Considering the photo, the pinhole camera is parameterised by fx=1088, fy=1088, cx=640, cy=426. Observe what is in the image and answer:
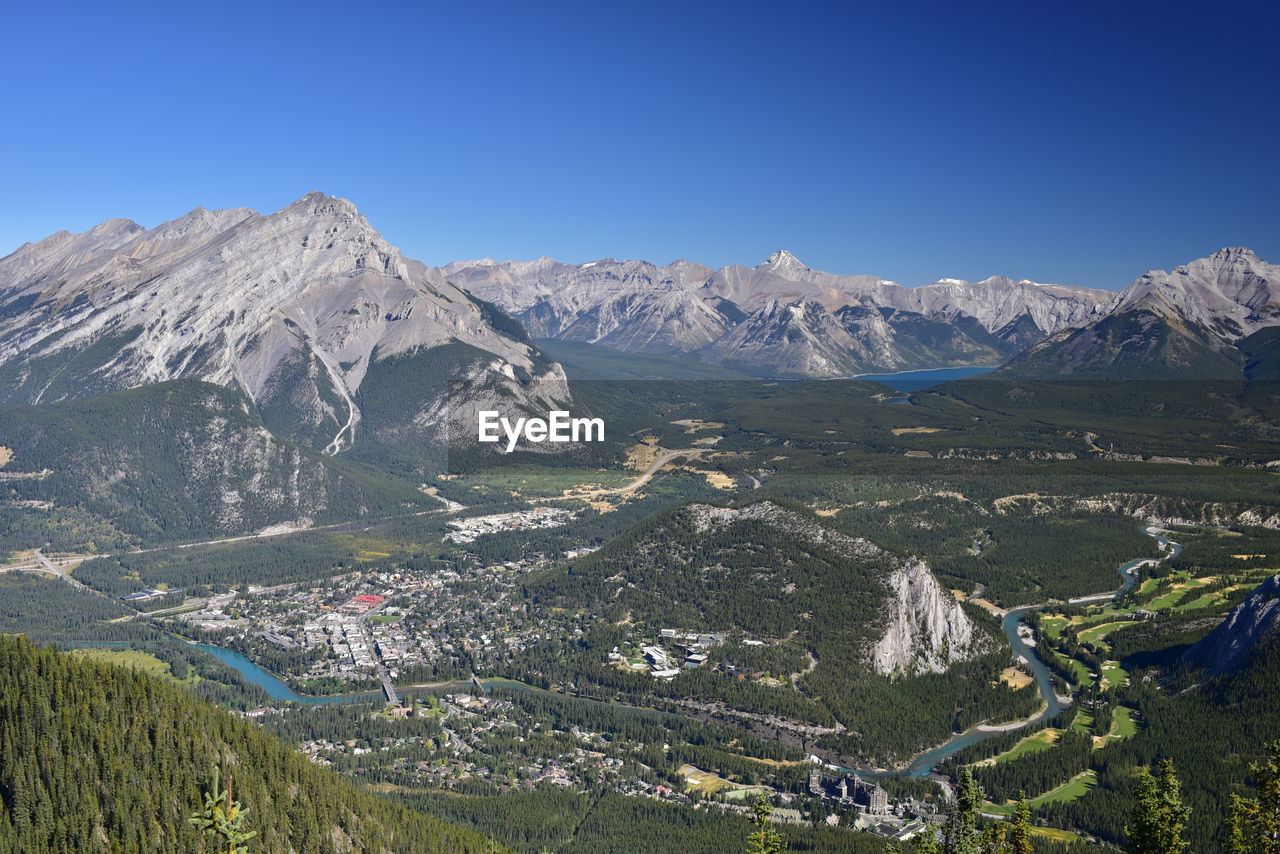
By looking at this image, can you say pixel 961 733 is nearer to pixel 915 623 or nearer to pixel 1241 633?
pixel 915 623

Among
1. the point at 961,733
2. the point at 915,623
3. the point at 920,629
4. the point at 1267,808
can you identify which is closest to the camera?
the point at 1267,808

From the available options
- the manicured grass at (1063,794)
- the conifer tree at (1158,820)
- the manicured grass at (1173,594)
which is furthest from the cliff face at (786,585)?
the conifer tree at (1158,820)

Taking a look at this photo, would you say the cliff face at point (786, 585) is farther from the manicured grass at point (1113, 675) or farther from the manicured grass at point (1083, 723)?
the manicured grass at point (1083, 723)

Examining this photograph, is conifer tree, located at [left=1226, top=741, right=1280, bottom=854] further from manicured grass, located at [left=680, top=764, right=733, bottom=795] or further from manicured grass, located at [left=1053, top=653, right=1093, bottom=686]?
manicured grass, located at [left=1053, top=653, right=1093, bottom=686]

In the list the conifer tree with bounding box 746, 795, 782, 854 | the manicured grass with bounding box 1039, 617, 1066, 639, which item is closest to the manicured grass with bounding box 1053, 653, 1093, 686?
the manicured grass with bounding box 1039, 617, 1066, 639

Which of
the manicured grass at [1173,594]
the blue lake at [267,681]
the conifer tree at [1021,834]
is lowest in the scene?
the blue lake at [267,681]

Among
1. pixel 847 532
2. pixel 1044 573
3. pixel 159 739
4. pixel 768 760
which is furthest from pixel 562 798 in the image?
pixel 1044 573

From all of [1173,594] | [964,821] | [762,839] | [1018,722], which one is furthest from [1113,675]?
[762,839]
